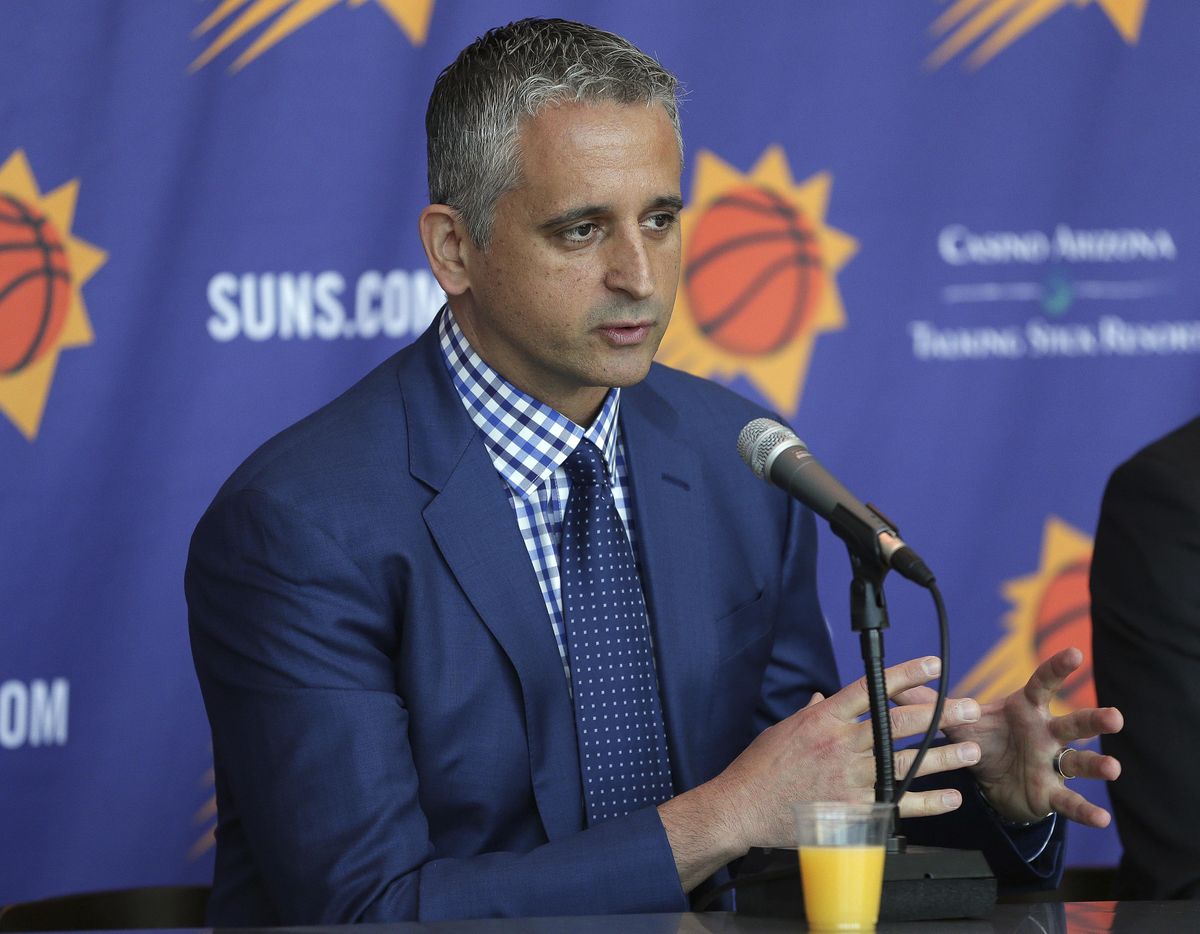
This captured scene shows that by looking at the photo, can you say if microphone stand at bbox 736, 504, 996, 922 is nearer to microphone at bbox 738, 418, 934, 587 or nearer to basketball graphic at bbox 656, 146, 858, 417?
microphone at bbox 738, 418, 934, 587

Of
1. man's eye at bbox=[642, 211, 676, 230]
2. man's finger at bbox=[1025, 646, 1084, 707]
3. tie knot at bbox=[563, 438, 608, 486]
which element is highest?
man's eye at bbox=[642, 211, 676, 230]

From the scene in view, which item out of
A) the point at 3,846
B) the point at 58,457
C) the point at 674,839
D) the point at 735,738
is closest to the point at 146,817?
the point at 3,846

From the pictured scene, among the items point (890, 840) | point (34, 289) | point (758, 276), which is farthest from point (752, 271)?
point (890, 840)

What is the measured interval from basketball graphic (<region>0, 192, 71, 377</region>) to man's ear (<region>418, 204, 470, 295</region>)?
923 millimetres

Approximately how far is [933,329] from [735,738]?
1.15 meters

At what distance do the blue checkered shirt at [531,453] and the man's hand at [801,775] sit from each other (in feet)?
1.37

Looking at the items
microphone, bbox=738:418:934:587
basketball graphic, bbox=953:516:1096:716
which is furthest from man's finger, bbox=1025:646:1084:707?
basketball graphic, bbox=953:516:1096:716

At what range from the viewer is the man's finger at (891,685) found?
166 cm

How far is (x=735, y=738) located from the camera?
7.25 ft

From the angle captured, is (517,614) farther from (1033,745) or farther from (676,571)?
(1033,745)

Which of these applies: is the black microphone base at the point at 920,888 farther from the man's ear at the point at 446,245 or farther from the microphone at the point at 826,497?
the man's ear at the point at 446,245

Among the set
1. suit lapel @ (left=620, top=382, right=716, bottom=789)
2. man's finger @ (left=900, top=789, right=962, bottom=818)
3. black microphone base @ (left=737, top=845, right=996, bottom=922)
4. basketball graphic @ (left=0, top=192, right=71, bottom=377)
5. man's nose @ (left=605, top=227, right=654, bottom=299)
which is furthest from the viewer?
basketball graphic @ (left=0, top=192, right=71, bottom=377)

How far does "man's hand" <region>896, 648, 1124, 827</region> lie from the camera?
174 cm

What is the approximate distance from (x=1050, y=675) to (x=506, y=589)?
2.26 ft
